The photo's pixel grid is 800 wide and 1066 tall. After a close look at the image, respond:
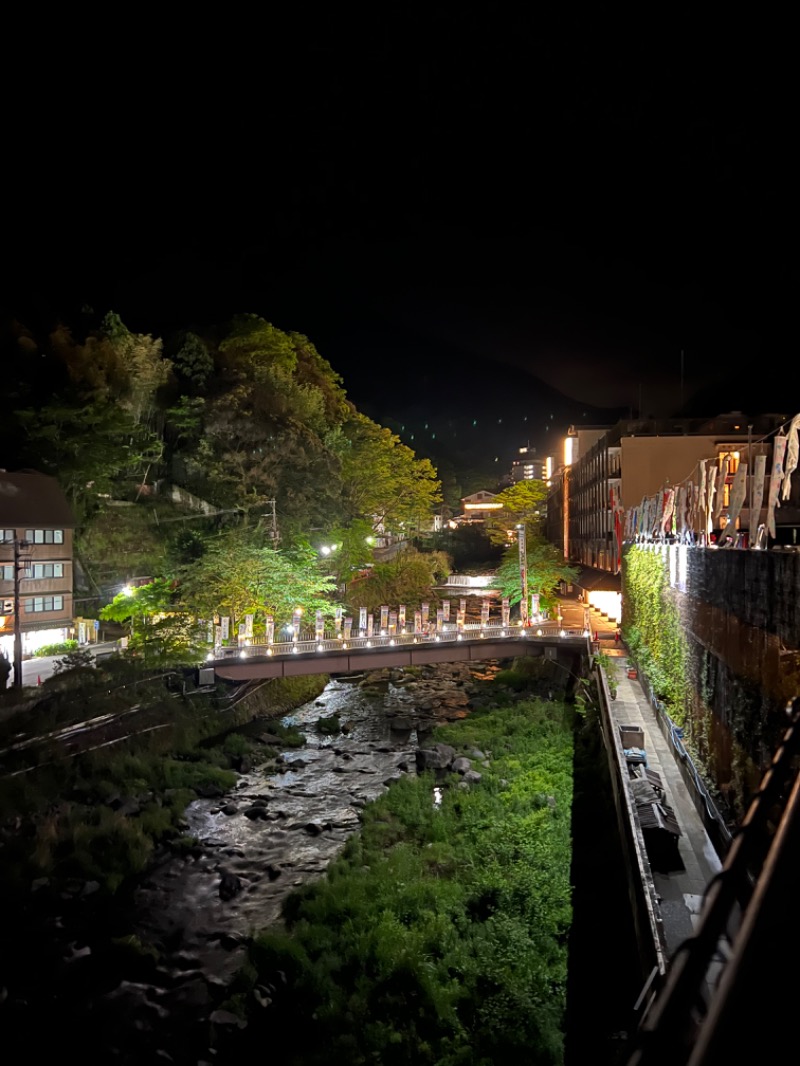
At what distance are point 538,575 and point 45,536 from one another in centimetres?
2675

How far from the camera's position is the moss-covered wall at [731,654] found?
29.4ft

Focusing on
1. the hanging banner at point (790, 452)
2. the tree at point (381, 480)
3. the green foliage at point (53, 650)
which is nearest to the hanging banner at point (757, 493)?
the hanging banner at point (790, 452)

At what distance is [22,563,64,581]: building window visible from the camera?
26.4 m

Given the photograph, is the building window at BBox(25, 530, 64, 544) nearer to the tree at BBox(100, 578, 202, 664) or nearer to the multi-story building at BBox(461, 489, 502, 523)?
the tree at BBox(100, 578, 202, 664)

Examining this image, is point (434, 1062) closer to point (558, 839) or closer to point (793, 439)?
point (558, 839)

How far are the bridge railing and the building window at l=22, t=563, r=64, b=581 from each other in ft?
26.9

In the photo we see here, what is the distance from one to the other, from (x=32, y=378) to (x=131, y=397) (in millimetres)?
4558

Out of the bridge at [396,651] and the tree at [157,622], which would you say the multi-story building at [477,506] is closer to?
the bridge at [396,651]

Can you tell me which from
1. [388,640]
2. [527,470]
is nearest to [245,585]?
[388,640]

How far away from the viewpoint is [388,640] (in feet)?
94.2

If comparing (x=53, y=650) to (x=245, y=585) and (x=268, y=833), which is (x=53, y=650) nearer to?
(x=245, y=585)

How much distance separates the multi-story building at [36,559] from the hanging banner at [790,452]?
25.4 m

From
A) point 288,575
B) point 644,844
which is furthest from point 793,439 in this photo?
point 288,575

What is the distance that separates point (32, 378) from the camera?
30328 millimetres
